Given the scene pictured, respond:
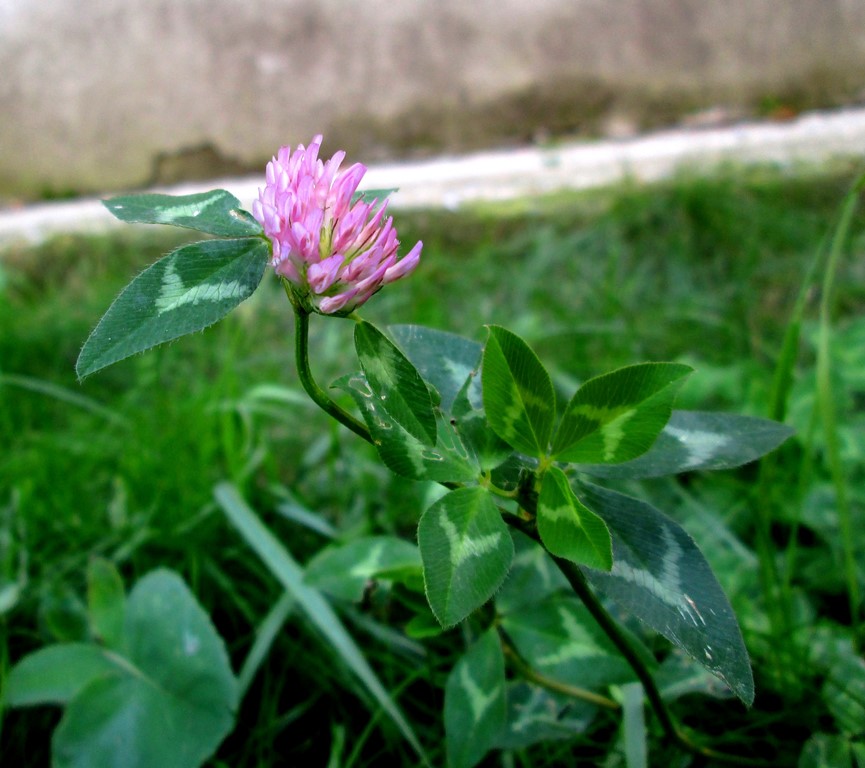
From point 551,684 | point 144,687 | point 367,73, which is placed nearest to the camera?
point 551,684

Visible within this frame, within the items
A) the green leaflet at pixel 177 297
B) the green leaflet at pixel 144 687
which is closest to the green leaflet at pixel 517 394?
the green leaflet at pixel 177 297

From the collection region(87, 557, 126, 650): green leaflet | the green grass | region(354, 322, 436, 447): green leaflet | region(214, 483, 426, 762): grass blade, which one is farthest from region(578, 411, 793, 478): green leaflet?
region(87, 557, 126, 650): green leaflet

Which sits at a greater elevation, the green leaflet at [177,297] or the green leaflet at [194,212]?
the green leaflet at [194,212]

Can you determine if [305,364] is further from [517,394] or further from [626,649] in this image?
[626,649]

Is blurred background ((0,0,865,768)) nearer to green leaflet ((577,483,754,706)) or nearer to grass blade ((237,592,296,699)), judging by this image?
grass blade ((237,592,296,699))

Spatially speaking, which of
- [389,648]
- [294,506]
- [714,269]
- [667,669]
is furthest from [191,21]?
[667,669]

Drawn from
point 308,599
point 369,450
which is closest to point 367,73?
point 369,450

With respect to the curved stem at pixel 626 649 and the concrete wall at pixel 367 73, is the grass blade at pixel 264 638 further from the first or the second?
the concrete wall at pixel 367 73
